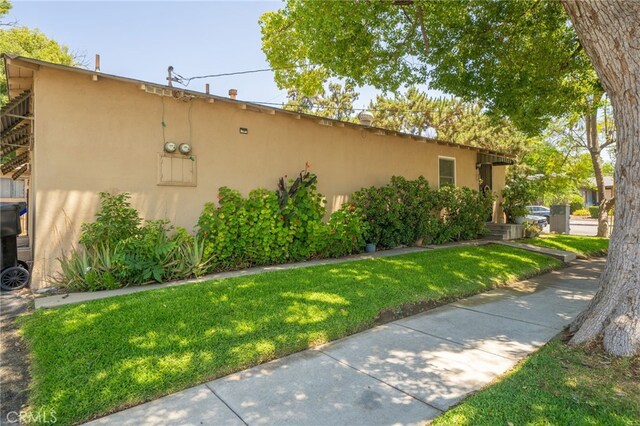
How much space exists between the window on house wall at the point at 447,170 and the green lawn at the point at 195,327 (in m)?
5.93

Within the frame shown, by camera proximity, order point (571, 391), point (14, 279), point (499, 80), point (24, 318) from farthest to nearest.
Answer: point (499, 80)
point (14, 279)
point (24, 318)
point (571, 391)

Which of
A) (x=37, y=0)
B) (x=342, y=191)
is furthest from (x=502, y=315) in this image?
(x=37, y=0)

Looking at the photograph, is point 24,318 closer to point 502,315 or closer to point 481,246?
point 502,315

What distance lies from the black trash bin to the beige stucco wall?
0.41 metres

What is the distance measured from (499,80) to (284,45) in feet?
20.6

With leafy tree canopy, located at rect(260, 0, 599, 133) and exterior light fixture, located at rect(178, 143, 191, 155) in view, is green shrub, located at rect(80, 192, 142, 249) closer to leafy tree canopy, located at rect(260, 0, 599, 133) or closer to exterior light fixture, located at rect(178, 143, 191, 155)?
exterior light fixture, located at rect(178, 143, 191, 155)

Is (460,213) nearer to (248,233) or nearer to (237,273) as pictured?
(248,233)

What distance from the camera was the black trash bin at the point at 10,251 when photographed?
5.25 m

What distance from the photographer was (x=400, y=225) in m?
9.01

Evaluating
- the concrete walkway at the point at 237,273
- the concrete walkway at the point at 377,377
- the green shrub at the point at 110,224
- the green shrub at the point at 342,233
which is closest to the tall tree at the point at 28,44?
the green shrub at the point at 110,224

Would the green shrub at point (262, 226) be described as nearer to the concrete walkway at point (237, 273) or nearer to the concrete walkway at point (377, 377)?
the concrete walkway at point (237, 273)

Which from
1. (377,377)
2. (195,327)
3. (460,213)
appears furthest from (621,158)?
(460,213)

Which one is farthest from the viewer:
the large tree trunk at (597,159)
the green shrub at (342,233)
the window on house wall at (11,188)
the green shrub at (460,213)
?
the large tree trunk at (597,159)

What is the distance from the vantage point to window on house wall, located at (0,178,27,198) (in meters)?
13.1
